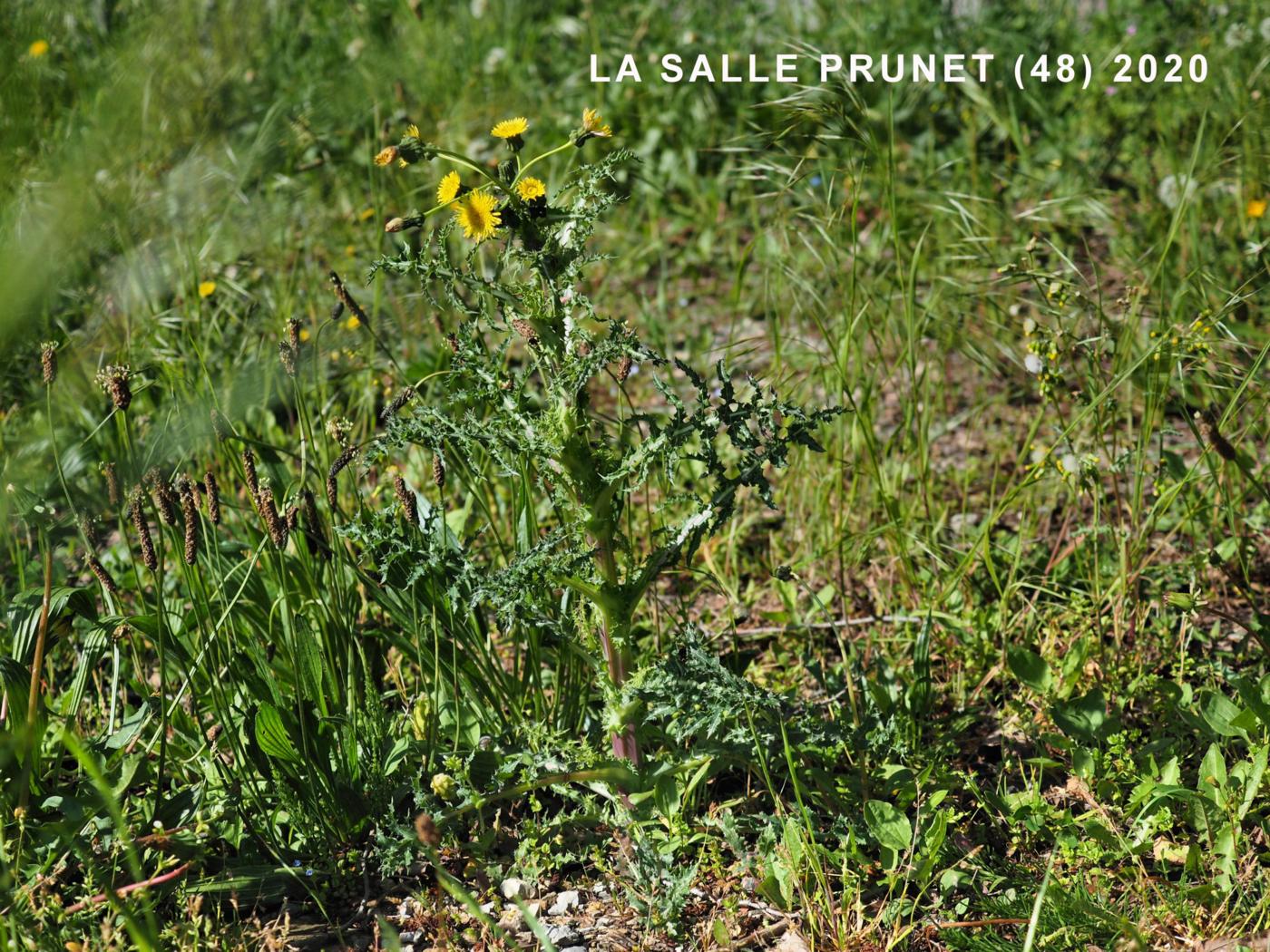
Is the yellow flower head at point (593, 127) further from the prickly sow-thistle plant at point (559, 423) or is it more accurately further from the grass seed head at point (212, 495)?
the grass seed head at point (212, 495)

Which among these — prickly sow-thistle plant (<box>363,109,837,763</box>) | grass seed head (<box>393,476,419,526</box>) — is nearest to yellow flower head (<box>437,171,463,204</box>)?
prickly sow-thistle plant (<box>363,109,837,763</box>)

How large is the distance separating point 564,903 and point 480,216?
93cm

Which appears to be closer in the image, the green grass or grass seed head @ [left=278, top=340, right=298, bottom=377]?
grass seed head @ [left=278, top=340, right=298, bottom=377]

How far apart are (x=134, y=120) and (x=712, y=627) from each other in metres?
1.67

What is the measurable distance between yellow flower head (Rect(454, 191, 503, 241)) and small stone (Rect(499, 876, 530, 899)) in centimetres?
87

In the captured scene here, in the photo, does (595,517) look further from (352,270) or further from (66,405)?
(352,270)

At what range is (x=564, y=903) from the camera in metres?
1.65

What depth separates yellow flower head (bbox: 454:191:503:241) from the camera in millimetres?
1388

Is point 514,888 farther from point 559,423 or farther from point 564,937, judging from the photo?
point 559,423

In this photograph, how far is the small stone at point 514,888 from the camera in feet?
5.44

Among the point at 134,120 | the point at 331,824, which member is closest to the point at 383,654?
the point at 331,824

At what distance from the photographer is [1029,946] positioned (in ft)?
4.45

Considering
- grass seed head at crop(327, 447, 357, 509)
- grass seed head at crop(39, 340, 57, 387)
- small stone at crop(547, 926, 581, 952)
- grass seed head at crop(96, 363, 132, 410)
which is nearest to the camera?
grass seed head at crop(39, 340, 57, 387)

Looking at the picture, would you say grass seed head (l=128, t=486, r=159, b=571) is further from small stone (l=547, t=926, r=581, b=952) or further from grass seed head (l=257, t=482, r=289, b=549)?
small stone (l=547, t=926, r=581, b=952)
